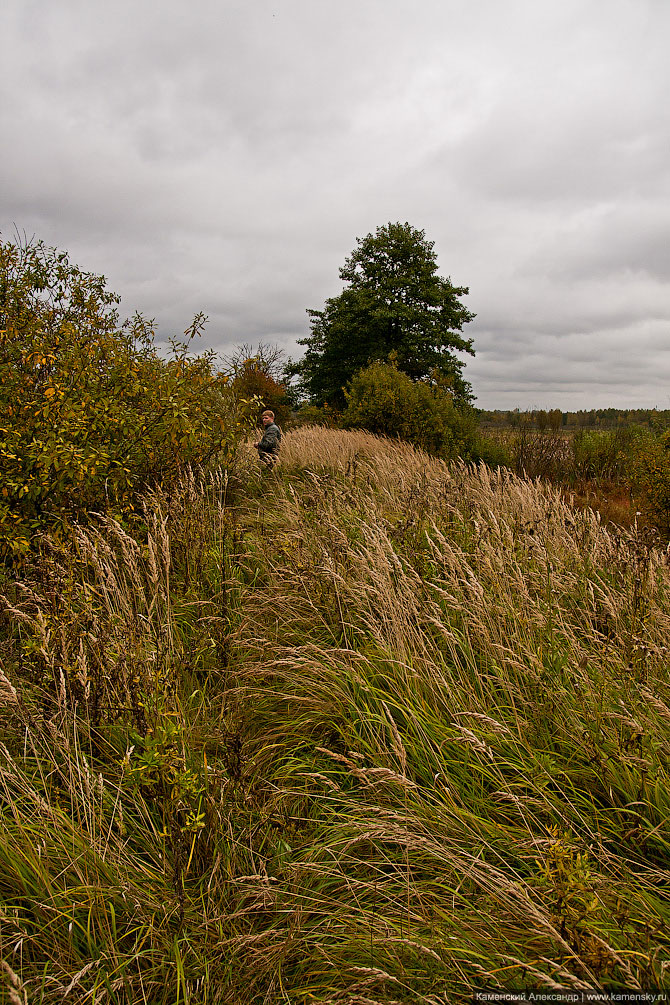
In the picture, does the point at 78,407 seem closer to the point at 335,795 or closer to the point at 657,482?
the point at 335,795

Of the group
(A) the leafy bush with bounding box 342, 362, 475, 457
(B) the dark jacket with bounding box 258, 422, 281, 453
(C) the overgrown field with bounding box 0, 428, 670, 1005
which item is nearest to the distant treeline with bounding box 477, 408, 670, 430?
(A) the leafy bush with bounding box 342, 362, 475, 457

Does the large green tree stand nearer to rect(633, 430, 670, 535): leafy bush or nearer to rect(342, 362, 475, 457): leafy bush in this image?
rect(342, 362, 475, 457): leafy bush

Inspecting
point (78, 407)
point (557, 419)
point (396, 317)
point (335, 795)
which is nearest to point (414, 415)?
point (557, 419)

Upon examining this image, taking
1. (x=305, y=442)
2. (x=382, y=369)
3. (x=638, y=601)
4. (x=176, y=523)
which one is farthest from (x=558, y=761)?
(x=382, y=369)

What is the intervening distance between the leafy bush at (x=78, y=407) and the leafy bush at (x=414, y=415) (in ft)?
25.1

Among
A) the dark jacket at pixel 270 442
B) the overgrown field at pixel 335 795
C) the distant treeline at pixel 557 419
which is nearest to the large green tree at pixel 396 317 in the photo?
the distant treeline at pixel 557 419

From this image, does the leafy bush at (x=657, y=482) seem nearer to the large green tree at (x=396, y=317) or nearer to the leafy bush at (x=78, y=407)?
the leafy bush at (x=78, y=407)

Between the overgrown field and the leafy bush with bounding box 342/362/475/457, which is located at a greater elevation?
the leafy bush with bounding box 342/362/475/457

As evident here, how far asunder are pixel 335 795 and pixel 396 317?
89.2ft

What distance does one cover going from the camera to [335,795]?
2141 mm

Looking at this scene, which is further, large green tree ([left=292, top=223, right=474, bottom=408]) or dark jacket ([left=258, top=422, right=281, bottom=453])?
large green tree ([left=292, top=223, right=474, bottom=408])

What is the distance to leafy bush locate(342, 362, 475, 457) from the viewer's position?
12141 millimetres

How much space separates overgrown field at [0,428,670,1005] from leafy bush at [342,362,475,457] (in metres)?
8.81

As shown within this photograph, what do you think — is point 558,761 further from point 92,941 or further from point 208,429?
point 208,429
